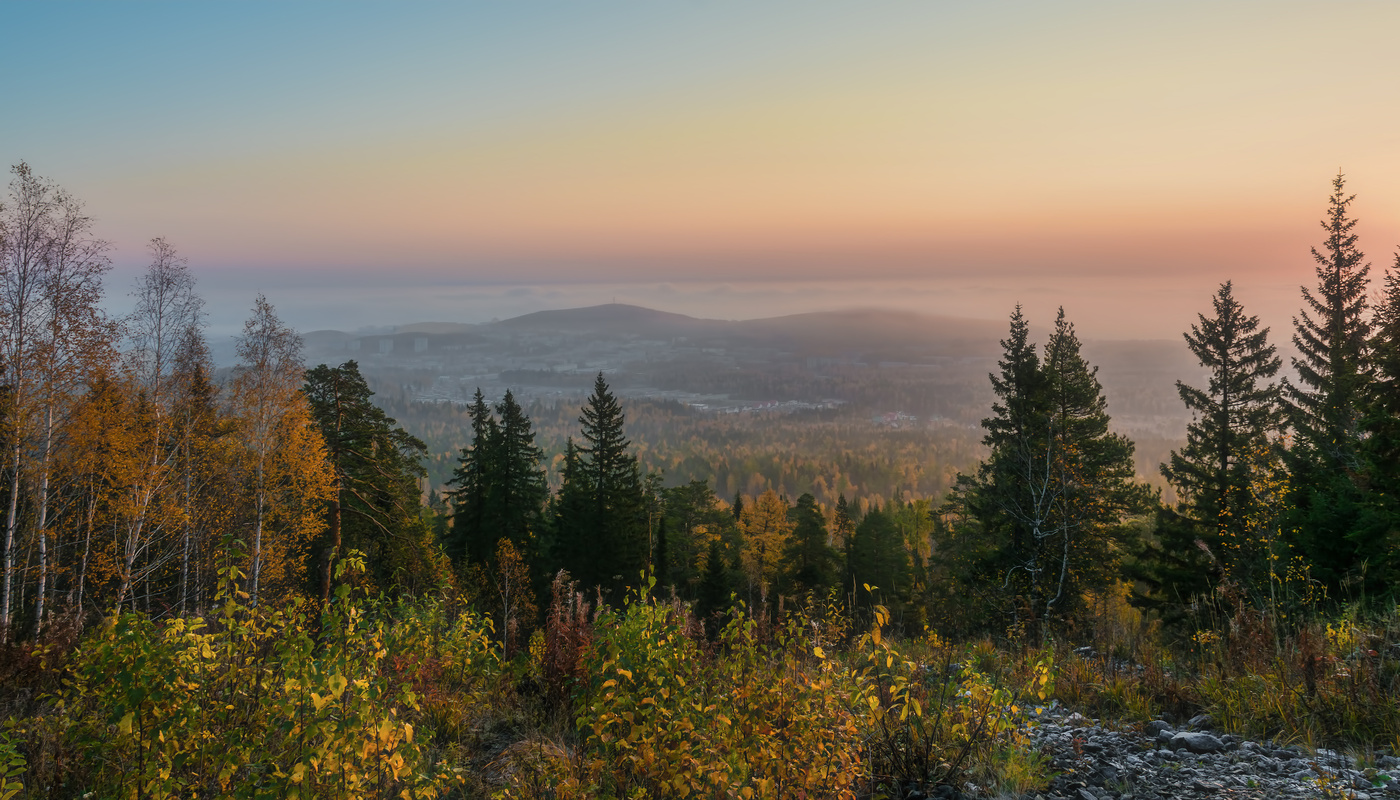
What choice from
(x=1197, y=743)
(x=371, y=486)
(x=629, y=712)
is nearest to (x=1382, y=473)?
(x=1197, y=743)

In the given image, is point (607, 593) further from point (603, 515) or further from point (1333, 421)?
point (1333, 421)

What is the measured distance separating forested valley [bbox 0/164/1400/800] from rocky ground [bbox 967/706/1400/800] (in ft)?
0.42

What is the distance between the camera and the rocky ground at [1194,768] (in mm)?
4109

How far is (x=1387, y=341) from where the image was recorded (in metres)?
12.7

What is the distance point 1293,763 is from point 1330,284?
25.6m

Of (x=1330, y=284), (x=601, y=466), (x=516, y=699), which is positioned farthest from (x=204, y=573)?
(x=1330, y=284)

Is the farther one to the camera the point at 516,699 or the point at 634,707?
the point at 516,699

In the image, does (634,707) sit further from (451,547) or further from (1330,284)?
(451,547)

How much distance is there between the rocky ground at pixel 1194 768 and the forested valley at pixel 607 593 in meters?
0.13

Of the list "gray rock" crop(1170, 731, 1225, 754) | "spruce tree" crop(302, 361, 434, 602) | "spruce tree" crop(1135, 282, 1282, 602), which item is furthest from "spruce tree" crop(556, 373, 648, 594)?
"gray rock" crop(1170, 731, 1225, 754)

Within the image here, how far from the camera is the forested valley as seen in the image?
370 cm

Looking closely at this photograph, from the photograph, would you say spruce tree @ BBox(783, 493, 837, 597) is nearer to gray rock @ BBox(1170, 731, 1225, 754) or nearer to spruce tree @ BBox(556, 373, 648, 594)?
spruce tree @ BBox(556, 373, 648, 594)

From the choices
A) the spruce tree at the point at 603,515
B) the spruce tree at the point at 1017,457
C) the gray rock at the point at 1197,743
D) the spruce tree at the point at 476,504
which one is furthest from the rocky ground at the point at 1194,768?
the spruce tree at the point at 476,504

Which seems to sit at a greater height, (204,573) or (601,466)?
(601,466)
